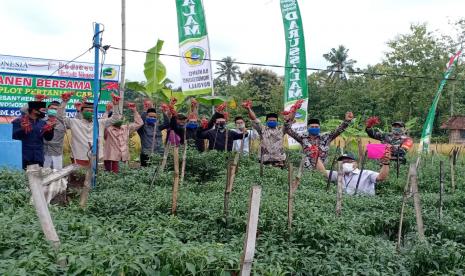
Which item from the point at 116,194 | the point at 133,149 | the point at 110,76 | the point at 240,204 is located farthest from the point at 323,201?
the point at 110,76

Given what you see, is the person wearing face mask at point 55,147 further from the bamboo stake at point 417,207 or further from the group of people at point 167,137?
the bamboo stake at point 417,207

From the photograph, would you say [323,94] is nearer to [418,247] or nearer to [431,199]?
[431,199]

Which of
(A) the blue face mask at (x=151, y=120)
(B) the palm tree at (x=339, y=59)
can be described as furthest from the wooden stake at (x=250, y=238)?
(B) the palm tree at (x=339, y=59)

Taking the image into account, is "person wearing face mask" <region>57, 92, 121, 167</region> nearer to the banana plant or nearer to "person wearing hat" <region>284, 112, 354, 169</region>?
"person wearing hat" <region>284, 112, 354, 169</region>

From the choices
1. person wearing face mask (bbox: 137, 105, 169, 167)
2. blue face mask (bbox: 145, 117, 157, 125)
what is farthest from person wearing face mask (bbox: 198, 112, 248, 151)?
blue face mask (bbox: 145, 117, 157, 125)

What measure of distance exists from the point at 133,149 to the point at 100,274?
38.9 ft

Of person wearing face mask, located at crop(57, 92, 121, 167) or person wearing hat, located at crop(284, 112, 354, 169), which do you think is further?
person wearing hat, located at crop(284, 112, 354, 169)

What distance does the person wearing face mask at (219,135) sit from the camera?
10391 millimetres

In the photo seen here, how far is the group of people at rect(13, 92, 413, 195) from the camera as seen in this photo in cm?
833

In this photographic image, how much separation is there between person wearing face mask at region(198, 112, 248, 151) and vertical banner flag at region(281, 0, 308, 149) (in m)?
3.37

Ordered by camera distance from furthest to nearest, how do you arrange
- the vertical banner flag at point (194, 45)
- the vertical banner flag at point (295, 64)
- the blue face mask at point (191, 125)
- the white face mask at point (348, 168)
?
the vertical banner flag at point (295, 64) < the vertical banner flag at point (194, 45) < the blue face mask at point (191, 125) < the white face mask at point (348, 168)

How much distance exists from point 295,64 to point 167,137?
512 cm

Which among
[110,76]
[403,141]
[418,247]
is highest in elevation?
[110,76]

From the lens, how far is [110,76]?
15727mm
